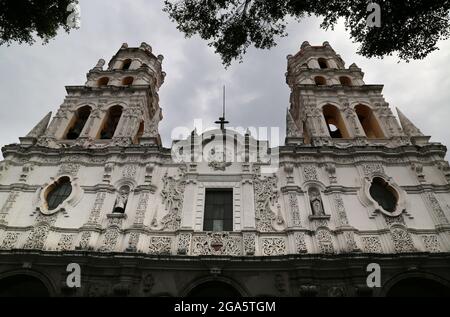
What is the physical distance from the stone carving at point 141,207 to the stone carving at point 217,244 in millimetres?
2030

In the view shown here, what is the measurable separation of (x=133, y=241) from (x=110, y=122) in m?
Result: 8.80

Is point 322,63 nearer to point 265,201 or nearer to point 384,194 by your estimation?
point 384,194

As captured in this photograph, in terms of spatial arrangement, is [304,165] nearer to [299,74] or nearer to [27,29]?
[299,74]

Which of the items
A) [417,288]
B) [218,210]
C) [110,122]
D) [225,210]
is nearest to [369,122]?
[417,288]

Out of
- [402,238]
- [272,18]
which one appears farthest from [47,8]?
[402,238]

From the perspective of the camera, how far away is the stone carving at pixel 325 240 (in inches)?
392

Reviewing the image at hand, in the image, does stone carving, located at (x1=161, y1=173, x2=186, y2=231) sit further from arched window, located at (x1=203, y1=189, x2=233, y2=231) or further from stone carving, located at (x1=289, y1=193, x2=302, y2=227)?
stone carving, located at (x1=289, y1=193, x2=302, y2=227)

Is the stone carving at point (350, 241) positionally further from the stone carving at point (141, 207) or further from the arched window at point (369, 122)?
the stone carving at point (141, 207)

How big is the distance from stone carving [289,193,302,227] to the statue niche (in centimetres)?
58

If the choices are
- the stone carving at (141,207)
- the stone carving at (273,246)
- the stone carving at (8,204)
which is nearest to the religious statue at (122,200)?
the stone carving at (141,207)

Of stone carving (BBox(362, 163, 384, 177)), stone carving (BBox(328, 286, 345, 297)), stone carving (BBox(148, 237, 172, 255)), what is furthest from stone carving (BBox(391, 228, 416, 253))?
stone carving (BBox(148, 237, 172, 255))

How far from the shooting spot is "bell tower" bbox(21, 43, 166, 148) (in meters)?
14.3

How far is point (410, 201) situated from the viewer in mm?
11484

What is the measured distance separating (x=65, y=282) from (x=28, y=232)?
108 inches
